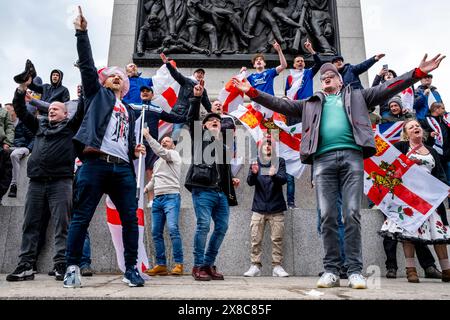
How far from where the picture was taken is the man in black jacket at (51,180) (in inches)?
213

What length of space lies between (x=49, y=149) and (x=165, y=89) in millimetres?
4859

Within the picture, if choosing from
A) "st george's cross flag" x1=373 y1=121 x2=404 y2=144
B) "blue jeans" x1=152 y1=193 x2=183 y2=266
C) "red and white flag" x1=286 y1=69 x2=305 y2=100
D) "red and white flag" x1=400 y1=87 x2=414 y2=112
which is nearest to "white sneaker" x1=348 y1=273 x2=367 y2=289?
"blue jeans" x1=152 y1=193 x2=183 y2=266

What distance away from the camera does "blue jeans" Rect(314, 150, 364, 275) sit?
14.3 feet

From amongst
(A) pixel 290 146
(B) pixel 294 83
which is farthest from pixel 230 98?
(A) pixel 290 146

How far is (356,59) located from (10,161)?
921 centimetres

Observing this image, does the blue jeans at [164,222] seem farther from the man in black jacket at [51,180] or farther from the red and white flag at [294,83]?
Answer: the red and white flag at [294,83]

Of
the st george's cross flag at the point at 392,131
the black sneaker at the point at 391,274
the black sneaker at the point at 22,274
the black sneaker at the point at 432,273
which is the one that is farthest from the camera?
the st george's cross flag at the point at 392,131

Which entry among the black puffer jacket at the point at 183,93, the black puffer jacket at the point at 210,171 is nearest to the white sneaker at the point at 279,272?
the black puffer jacket at the point at 210,171

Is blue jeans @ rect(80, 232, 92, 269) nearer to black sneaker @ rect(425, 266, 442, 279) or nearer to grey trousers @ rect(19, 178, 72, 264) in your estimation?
grey trousers @ rect(19, 178, 72, 264)

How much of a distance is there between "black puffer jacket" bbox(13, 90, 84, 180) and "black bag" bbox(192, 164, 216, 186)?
1.68 m

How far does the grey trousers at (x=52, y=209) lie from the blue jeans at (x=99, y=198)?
1.31 metres

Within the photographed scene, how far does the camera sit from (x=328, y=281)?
4164 mm

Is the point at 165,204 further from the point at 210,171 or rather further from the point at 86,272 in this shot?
the point at 86,272
